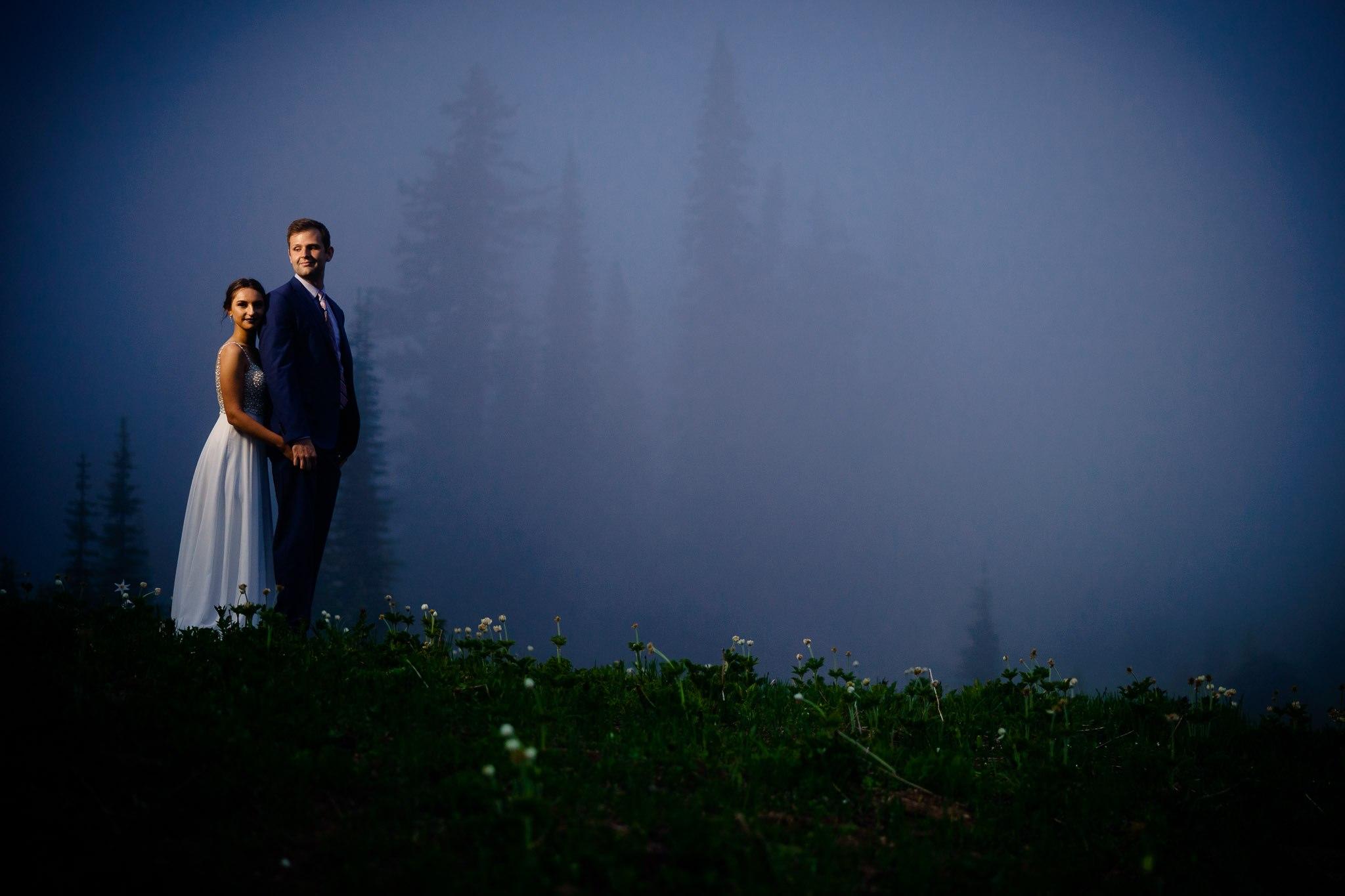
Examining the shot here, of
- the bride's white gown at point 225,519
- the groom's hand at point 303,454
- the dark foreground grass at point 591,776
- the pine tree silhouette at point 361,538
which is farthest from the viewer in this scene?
the pine tree silhouette at point 361,538

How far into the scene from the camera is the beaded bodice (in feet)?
23.6

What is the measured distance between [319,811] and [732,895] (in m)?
2.13

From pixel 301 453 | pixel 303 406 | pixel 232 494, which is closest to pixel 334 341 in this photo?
pixel 303 406

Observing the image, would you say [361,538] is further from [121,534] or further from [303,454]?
[303,454]

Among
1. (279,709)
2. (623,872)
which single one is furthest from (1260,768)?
(279,709)

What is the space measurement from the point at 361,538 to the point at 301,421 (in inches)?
1174

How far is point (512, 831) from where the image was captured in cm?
358

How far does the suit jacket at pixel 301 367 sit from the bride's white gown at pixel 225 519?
11.1 inches

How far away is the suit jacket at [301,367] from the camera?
6988mm

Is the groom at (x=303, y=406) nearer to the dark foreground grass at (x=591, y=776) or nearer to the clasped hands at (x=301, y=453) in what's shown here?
the clasped hands at (x=301, y=453)

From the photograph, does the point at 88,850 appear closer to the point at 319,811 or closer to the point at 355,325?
the point at 319,811

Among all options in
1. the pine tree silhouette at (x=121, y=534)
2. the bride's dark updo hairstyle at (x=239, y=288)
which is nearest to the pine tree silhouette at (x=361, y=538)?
the pine tree silhouette at (x=121, y=534)

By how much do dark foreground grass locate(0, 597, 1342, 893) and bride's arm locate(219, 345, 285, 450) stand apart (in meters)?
Answer: 1.77

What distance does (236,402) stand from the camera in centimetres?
708
